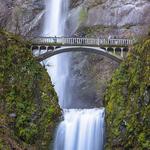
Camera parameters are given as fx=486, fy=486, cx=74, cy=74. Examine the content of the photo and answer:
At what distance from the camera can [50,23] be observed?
61000mm

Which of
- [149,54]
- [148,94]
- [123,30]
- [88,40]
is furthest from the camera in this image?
[123,30]

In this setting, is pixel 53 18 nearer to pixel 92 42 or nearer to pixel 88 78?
pixel 88 78

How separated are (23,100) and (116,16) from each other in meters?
23.5

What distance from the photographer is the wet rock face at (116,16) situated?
58062 millimetres

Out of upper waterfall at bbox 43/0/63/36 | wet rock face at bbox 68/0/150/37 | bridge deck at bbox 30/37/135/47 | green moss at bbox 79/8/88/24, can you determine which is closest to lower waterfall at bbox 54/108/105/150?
bridge deck at bbox 30/37/135/47

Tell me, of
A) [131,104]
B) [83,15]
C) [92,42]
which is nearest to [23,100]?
[131,104]

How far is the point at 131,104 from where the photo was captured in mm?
36688

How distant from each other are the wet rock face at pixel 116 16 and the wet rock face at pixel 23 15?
16.0 ft

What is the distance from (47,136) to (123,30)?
2357 centimetres

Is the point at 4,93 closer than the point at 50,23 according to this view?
Yes

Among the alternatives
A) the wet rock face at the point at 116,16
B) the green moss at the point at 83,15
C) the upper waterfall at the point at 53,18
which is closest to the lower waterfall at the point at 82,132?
the wet rock face at the point at 116,16

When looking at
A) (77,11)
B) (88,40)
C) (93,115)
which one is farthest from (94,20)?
(93,115)

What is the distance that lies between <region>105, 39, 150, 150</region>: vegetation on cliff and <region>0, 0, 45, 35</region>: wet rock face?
77.7ft

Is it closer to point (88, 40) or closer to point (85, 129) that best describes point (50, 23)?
point (88, 40)
